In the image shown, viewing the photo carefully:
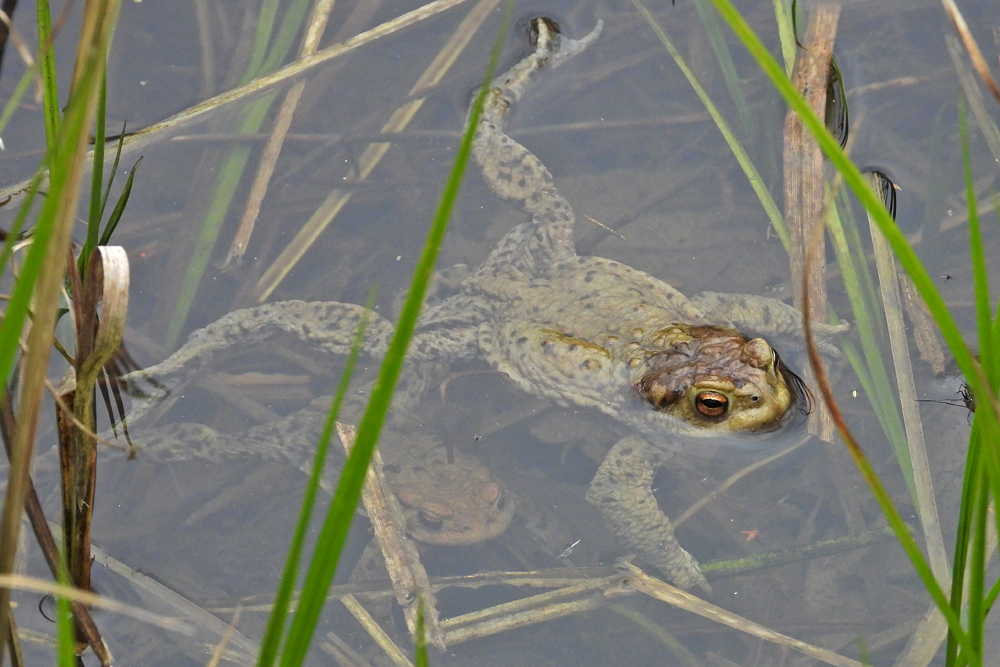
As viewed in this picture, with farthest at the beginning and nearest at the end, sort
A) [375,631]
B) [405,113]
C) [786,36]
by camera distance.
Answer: [405,113]
[786,36]
[375,631]

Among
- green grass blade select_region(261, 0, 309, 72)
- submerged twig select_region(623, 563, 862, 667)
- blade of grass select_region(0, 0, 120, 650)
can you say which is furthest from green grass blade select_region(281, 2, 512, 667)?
green grass blade select_region(261, 0, 309, 72)

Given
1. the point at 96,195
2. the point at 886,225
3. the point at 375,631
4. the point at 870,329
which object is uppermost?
the point at 886,225

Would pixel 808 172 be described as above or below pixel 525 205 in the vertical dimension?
above

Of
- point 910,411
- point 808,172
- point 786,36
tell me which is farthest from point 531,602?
point 786,36

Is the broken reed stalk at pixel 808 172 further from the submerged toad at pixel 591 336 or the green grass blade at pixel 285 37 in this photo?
the green grass blade at pixel 285 37

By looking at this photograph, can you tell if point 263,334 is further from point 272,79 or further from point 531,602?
point 531,602

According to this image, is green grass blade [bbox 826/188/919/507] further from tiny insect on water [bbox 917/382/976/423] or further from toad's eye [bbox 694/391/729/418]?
toad's eye [bbox 694/391/729/418]

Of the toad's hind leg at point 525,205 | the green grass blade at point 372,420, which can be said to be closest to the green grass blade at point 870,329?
the toad's hind leg at point 525,205
